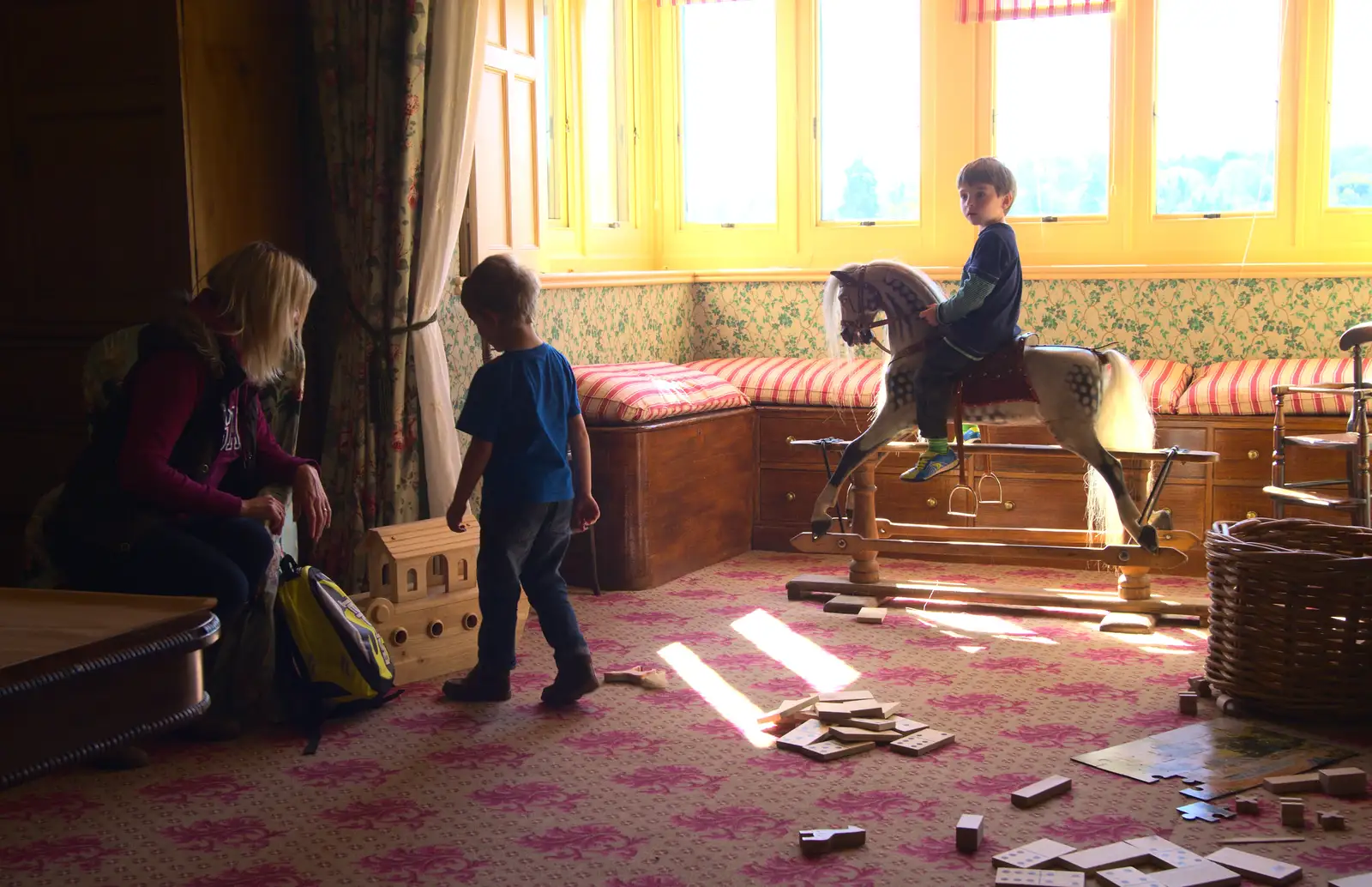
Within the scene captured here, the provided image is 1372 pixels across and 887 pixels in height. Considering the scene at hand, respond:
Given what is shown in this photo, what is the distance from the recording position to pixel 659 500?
5062 mm

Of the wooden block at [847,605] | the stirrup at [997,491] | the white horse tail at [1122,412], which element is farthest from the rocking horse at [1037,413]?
the stirrup at [997,491]

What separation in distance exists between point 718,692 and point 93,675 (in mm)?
2440

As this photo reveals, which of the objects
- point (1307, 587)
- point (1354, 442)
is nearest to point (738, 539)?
point (1354, 442)

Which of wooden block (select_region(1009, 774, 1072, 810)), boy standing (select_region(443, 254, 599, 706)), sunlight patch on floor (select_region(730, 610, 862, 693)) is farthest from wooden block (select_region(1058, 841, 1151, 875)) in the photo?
boy standing (select_region(443, 254, 599, 706))

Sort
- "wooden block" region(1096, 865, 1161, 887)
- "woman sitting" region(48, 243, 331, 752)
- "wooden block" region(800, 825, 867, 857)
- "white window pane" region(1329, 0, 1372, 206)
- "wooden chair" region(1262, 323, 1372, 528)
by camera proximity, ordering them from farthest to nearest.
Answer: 1. "white window pane" region(1329, 0, 1372, 206)
2. "wooden chair" region(1262, 323, 1372, 528)
3. "woman sitting" region(48, 243, 331, 752)
4. "wooden block" region(800, 825, 867, 857)
5. "wooden block" region(1096, 865, 1161, 887)

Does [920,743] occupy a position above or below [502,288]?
below

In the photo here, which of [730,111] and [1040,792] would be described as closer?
[1040,792]

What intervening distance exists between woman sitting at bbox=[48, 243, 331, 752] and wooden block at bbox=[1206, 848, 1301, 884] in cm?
224

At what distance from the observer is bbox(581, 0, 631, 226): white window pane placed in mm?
6078

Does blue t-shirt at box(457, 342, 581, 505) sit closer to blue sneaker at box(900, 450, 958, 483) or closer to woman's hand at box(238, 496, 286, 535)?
woman's hand at box(238, 496, 286, 535)

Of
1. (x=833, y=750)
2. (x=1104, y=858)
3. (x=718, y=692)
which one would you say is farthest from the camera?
(x=718, y=692)

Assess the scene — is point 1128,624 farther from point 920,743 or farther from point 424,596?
point 424,596

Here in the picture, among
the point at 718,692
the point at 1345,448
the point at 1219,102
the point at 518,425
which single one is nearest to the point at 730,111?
the point at 1219,102

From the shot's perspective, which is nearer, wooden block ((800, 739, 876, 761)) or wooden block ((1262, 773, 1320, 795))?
wooden block ((1262, 773, 1320, 795))
